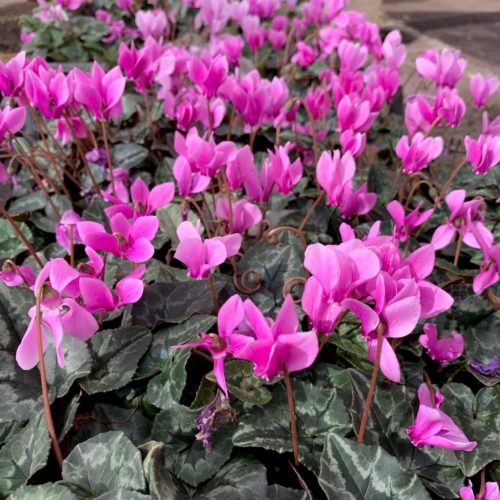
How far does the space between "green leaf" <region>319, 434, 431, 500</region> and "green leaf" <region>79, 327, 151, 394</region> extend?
34cm

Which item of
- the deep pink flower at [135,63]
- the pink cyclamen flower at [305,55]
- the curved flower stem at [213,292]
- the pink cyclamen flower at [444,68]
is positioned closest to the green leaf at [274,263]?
the curved flower stem at [213,292]

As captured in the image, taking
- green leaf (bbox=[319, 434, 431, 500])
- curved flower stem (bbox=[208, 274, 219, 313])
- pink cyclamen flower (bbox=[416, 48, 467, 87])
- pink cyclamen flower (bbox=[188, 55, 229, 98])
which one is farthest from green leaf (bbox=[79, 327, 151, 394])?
pink cyclamen flower (bbox=[416, 48, 467, 87])

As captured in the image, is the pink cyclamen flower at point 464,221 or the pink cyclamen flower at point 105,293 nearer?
the pink cyclamen flower at point 105,293

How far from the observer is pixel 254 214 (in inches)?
44.9

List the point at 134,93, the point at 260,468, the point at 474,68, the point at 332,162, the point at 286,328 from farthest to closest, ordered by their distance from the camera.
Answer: the point at 474,68, the point at 134,93, the point at 332,162, the point at 260,468, the point at 286,328

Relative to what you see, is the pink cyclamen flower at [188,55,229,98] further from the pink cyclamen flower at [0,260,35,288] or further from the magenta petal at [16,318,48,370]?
the magenta petal at [16,318,48,370]

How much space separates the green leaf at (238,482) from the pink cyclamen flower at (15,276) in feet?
1.46

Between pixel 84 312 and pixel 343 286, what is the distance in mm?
324

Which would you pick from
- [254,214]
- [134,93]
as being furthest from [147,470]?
[134,93]

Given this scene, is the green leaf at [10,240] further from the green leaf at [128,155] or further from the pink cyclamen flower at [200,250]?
the pink cyclamen flower at [200,250]

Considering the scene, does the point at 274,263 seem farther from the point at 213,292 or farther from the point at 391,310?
the point at 391,310

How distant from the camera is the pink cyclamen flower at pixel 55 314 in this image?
758 millimetres

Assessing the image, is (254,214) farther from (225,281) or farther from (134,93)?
(134,93)

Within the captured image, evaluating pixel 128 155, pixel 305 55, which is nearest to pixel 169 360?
pixel 128 155
